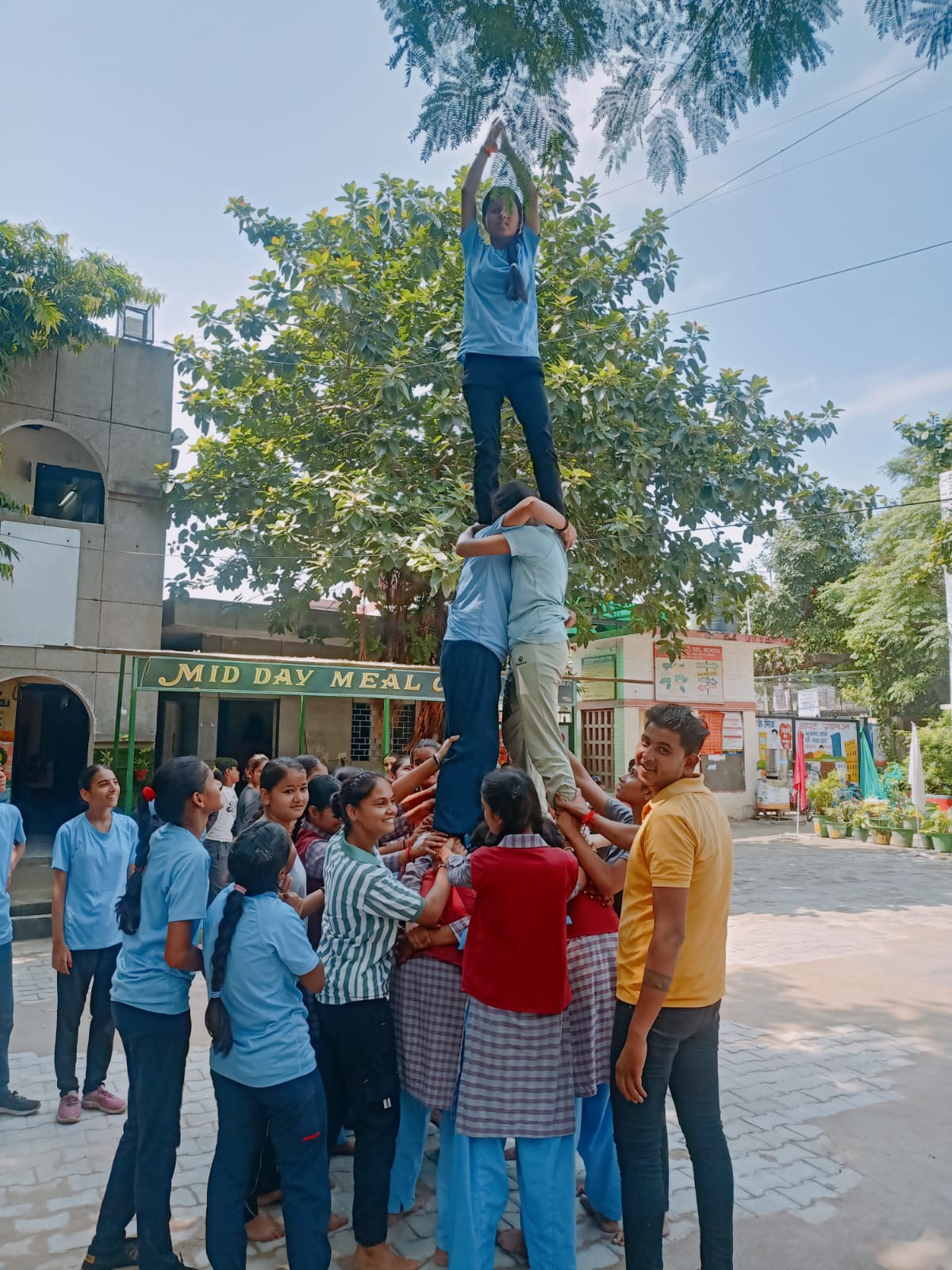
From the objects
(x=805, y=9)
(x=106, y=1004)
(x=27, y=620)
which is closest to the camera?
(x=805, y=9)

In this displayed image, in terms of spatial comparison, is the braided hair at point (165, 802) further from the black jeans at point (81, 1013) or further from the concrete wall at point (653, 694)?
the concrete wall at point (653, 694)

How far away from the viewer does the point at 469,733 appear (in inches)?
140

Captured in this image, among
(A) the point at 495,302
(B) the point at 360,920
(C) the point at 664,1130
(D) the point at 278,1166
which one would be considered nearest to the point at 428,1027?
(B) the point at 360,920

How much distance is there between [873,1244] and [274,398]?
10383 millimetres

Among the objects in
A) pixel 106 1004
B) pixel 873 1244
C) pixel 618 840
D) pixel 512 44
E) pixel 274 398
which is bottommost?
pixel 873 1244

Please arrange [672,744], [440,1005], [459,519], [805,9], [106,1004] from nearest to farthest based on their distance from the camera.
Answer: [805,9], [672,744], [440,1005], [106,1004], [459,519]

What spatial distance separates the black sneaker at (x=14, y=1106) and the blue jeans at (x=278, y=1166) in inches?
90.9

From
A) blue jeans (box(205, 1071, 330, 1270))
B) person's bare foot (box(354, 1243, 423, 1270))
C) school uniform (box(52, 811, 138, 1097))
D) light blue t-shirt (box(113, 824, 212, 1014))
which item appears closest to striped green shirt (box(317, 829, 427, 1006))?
blue jeans (box(205, 1071, 330, 1270))

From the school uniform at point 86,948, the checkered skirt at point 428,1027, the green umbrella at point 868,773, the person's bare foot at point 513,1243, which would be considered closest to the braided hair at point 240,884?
the checkered skirt at point 428,1027

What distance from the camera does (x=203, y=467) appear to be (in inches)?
467

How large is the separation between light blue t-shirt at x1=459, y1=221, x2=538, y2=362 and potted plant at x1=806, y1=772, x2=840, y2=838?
16.9 meters

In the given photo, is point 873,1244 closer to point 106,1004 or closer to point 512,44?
point 106,1004

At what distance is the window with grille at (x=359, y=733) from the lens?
16.0 m

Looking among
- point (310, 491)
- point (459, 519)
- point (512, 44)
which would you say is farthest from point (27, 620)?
point (512, 44)
